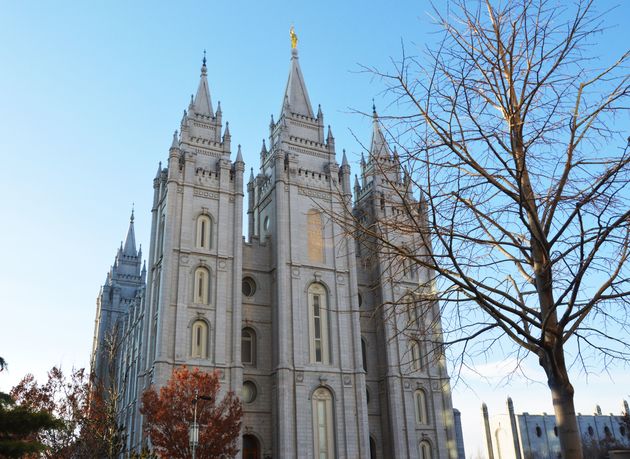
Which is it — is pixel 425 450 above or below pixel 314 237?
below

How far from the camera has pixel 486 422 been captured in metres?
67.4

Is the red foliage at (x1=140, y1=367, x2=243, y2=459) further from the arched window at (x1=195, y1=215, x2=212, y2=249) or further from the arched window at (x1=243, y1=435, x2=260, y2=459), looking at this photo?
the arched window at (x1=195, y1=215, x2=212, y2=249)

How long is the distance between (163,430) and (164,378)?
4514mm

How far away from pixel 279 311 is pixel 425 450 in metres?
12.8

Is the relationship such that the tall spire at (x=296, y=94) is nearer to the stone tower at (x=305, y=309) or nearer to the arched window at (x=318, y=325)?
the stone tower at (x=305, y=309)

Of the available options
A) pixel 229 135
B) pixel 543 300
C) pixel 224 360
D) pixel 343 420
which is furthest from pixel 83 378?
pixel 543 300

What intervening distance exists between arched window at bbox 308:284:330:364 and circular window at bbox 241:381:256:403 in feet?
12.5

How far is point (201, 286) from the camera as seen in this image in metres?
34.4

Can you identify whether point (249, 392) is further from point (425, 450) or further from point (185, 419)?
point (425, 450)

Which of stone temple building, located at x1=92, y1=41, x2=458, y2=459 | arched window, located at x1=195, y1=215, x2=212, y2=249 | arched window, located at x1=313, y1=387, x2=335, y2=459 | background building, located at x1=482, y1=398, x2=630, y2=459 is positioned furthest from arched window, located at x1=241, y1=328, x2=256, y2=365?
background building, located at x1=482, y1=398, x2=630, y2=459

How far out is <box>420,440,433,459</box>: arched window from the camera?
36500mm

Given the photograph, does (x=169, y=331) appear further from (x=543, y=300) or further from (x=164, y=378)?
(x=543, y=300)

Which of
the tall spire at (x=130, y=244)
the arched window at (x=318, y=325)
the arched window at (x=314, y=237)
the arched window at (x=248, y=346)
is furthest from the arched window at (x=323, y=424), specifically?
the tall spire at (x=130, y=244)

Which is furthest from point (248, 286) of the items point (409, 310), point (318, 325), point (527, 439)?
point (527, 439)
